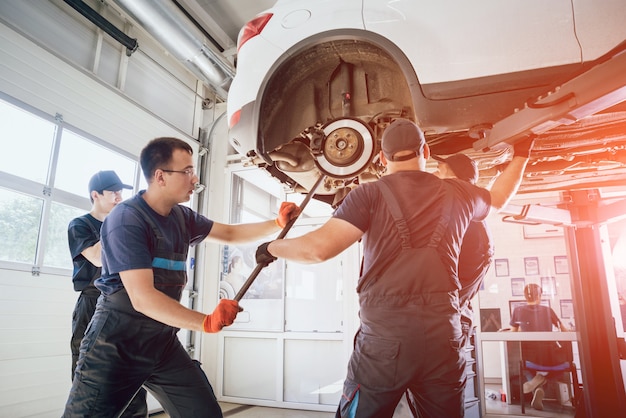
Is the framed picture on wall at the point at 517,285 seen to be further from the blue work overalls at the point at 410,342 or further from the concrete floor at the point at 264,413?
the blue work overalls at the point at 410,342

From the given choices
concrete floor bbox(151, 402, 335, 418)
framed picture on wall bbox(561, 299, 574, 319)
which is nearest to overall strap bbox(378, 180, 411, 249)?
concrete floor bbox(151, 402, 335, 418)

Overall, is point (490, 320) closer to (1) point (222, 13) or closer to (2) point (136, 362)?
(1) point (222, 13)

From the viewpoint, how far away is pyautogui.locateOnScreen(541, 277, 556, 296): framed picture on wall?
620cm

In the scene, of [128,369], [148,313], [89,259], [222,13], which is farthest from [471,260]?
[222,13]

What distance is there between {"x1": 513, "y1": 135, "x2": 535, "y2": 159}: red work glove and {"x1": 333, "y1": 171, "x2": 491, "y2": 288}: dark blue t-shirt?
43cm

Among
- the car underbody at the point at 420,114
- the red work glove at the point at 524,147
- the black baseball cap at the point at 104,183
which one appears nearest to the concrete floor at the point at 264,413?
the black baseball cap at the point at 104,183

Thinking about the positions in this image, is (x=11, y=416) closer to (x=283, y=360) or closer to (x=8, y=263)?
(x=8, y=263)

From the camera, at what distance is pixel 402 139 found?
149 cm

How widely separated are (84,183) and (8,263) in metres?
1.05

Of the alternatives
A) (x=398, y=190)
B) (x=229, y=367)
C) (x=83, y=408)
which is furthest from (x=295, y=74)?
(x=229, y=367)

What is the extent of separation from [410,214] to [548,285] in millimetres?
6023

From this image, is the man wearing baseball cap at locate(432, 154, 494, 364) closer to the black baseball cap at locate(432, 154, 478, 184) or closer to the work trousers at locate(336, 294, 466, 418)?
the black baseball cap at locate(432, 154, 478, 184)

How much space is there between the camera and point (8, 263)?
3076 millimetres

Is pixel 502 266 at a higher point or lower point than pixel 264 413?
higher
